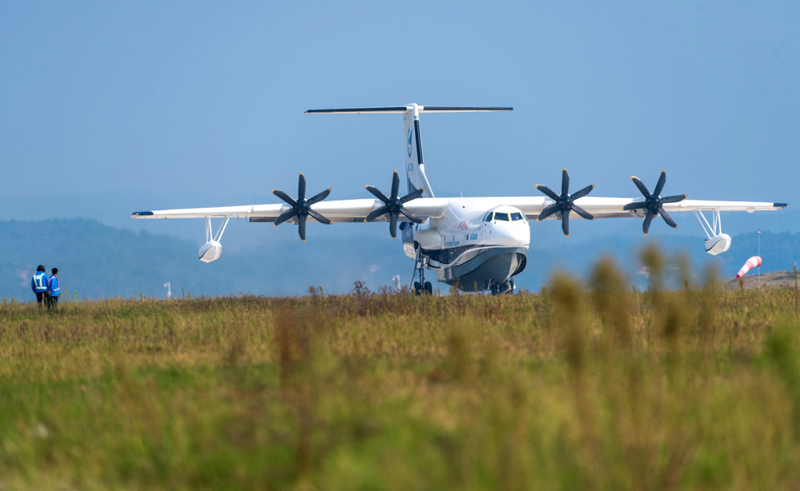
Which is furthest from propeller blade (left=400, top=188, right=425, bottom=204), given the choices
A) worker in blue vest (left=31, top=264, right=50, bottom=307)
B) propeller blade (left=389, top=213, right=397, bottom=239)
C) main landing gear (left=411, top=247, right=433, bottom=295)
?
worker in blue vest (left=31, top=264, right=50, bottom=307)

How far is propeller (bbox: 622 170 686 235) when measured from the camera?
30.8 metres

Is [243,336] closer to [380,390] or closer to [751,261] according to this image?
[380,390]

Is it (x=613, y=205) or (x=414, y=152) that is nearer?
(x=613, y=205)

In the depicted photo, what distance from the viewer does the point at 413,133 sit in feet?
123

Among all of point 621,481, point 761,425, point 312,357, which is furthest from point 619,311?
point 312,357

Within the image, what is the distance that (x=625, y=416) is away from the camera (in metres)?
4.88

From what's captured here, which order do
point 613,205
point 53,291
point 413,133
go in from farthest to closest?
point 413,133 → point 613,205 → point 53,291

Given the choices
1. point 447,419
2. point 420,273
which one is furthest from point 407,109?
point 447,419

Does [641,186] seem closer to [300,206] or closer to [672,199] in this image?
[672,199]

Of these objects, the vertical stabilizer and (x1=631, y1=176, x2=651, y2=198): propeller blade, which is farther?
the vertical stabilizer

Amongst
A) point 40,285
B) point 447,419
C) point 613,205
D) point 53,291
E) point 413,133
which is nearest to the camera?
point 447,419

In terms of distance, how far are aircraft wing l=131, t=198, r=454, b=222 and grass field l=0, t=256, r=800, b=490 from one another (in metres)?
22.3

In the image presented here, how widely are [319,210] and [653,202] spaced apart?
496 inches

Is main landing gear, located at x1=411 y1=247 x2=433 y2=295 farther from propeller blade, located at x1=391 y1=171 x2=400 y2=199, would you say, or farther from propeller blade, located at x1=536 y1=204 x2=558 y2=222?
propeller blade, located at x1=536 y1=204 x2=558 y2=222
